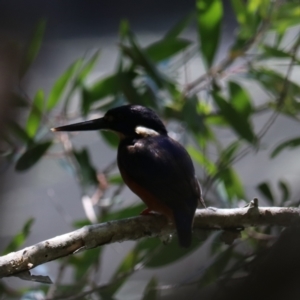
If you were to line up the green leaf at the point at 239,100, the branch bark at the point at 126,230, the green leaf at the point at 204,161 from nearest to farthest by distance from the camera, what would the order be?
the branch bark at the point at 126,230, the green leaf at the point at 204,161, the green leaf at the point at 239,100

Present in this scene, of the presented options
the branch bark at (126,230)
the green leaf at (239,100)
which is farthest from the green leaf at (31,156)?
the green leaf at (239,100)

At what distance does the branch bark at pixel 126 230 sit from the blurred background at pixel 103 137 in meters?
0.16

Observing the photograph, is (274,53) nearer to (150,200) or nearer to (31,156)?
(150,200)

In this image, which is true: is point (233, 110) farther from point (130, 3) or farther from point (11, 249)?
point (130, 3)

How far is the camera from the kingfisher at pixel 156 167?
5.53 feet

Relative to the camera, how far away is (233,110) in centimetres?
232

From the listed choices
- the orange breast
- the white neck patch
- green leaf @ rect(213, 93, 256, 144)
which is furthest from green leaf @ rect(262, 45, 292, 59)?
the orange breast

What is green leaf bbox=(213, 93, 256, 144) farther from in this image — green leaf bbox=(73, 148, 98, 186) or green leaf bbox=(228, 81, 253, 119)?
green leaf bbox=(73, 148, 98, 186)

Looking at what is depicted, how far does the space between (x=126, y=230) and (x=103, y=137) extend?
1154 mm

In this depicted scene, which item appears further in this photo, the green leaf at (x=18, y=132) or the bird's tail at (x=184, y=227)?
the green leaf at (x=18, y=132)

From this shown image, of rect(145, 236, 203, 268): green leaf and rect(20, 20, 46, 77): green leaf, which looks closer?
rect(145, 236, 203, 268): green leaf

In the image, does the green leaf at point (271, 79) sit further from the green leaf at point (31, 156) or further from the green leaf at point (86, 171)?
the green leaf at point (31, 156)

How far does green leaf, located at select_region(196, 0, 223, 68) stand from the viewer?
2352mm

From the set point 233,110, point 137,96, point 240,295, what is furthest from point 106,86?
point 240,295
